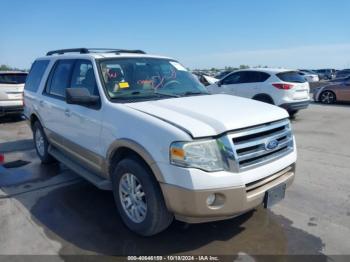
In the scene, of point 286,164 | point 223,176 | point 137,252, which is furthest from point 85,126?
point 286,164

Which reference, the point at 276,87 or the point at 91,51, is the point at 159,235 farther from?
the point at 276,87

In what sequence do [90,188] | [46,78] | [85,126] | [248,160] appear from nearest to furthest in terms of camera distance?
[248,160] < [85,126] < [90,188] < [46,78]

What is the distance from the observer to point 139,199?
3482 millimetres

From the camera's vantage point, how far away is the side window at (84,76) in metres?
4.20

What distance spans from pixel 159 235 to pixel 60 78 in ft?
9.77

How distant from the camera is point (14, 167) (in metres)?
6.06

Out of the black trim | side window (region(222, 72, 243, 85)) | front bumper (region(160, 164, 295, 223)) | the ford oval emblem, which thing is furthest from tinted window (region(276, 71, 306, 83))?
front bumper (region(160, 164, 295, 223))

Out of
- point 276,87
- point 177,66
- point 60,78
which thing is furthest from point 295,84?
point 60,78

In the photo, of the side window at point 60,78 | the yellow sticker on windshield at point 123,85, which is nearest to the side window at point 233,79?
the side window at point 60,78

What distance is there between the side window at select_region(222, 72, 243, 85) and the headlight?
30.5ft

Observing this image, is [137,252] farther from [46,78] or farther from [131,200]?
[46,78]

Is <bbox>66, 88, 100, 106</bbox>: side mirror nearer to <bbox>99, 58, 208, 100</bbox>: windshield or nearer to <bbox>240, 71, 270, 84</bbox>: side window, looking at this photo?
<bbox>99, 58, 208, 100</bbox>: windshield

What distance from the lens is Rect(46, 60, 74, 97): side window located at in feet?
16.3

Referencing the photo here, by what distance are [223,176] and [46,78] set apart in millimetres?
3920
